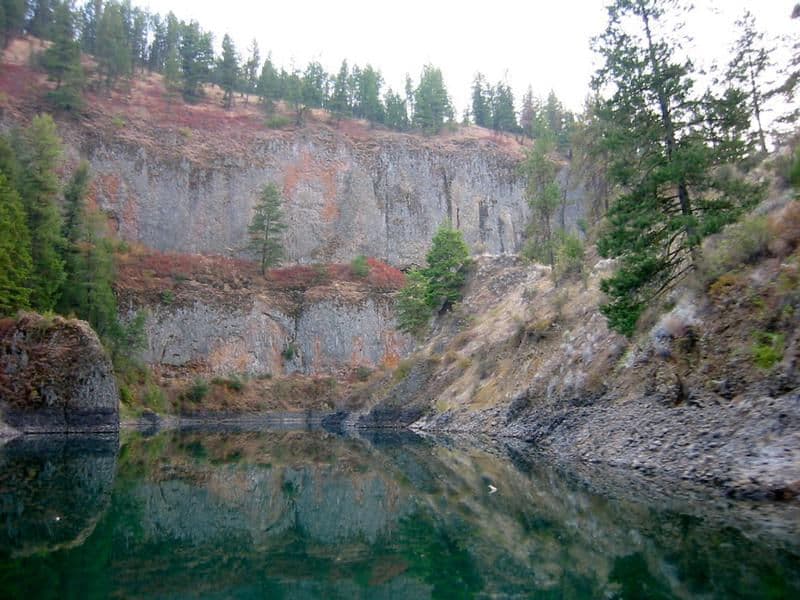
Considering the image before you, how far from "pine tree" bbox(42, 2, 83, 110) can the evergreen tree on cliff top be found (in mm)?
65603

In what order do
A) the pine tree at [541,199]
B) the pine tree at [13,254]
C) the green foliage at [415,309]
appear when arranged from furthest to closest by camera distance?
the green foliage at [415,309]
the pine tree at [541,199]
the pine tree at [13,254]

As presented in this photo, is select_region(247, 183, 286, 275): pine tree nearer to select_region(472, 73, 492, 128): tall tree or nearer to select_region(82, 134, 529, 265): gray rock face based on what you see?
select_region(82, 134, 529, 265): gray rock face

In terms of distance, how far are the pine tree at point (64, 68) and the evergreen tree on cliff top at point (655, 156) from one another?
6560cm

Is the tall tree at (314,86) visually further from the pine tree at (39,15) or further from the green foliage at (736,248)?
the green foliage at (736,248)

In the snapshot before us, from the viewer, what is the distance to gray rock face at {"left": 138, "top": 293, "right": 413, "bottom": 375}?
2314 inches

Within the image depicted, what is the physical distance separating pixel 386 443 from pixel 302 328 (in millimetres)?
38329

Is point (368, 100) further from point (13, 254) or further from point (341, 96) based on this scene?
point (13, 254)

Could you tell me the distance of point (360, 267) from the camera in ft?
234

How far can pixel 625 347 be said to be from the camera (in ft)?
68.1

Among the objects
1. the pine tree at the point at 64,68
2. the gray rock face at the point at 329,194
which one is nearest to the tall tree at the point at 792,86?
the gray rock face at the point at 329,194

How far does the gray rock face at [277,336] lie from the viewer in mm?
58781

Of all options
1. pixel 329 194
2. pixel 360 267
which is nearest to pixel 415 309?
pixel 360 267

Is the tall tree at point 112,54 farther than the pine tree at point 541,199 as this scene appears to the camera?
Yes

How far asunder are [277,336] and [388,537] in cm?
5596
